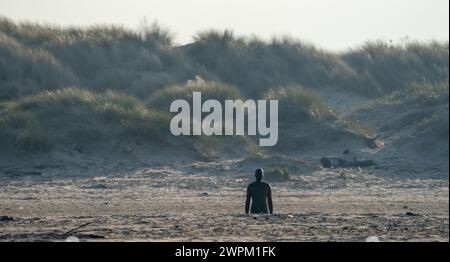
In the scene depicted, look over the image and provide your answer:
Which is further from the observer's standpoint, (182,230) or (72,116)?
(72,116)

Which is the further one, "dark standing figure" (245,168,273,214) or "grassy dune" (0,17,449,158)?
"grassy dune" (0,17,449,158)

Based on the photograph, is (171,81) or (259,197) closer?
(259,197)

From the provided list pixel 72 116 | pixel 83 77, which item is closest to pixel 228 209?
pixel 72 116

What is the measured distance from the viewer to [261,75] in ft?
100.0

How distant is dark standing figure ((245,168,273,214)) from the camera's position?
15.7m

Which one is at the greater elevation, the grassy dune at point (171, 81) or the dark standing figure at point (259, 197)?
the grassy dune at point (171, 81)

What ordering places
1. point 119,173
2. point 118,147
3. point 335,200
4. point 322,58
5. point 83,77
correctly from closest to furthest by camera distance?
point 335,200
point 119,173
point 118,147
point 83,77
point 322,58

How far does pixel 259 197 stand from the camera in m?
15.8

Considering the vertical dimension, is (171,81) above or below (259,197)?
above

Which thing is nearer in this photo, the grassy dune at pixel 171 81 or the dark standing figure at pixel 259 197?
the dark standing figure at pixel 259 197

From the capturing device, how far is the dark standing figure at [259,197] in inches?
618

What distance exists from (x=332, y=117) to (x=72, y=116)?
5.70 metres
